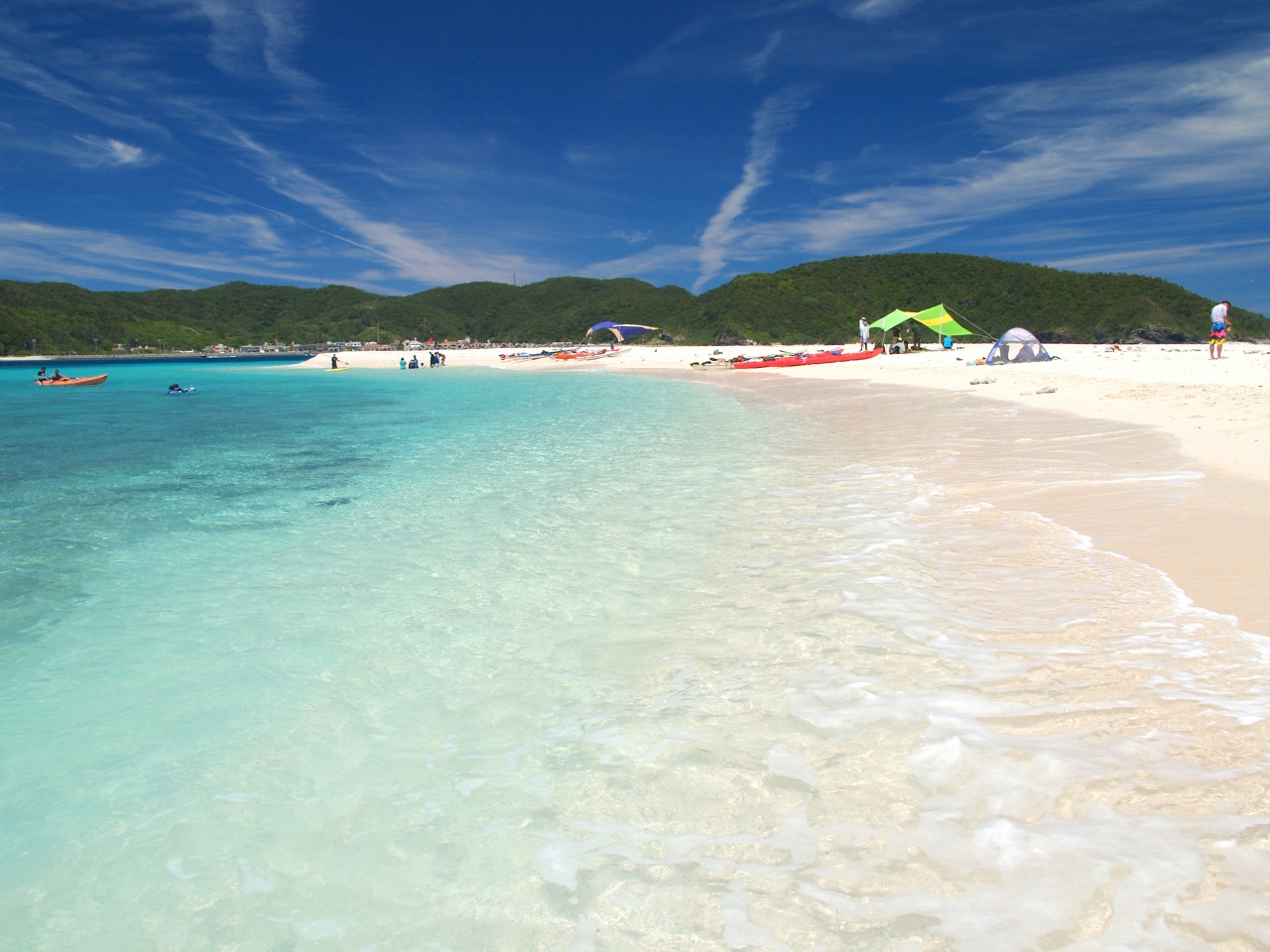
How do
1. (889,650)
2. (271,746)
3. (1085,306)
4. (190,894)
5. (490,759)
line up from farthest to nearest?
(1085,306) → (889,650) → (271,746) → (490,759) → (190,894)

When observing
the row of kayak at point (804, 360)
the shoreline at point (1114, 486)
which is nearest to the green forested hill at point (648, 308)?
the row of kayak at point (804, 360)

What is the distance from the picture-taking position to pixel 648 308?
118875 millimetres

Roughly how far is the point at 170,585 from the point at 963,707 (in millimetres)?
6394

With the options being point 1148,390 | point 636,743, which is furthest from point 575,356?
point 636,743

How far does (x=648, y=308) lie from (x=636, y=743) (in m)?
120

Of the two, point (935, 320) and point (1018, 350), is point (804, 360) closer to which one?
point (935, 320)

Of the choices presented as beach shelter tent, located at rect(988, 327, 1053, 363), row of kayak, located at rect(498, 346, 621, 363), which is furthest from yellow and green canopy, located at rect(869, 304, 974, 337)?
row of kayak, located at rect(498, 346, 621, 363)

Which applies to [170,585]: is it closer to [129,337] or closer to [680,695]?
[680,695]

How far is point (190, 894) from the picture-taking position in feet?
8.29

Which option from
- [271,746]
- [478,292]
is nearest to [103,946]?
[271,746]

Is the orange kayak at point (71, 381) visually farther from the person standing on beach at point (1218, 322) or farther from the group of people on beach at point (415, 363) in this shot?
the person standing on beach at point (1218, 322)

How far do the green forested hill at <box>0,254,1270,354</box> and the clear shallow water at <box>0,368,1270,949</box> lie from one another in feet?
251

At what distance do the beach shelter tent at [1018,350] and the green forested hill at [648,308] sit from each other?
159ft

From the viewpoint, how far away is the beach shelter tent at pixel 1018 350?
27.5m
